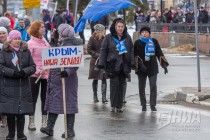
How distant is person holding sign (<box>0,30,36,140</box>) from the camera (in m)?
10.8

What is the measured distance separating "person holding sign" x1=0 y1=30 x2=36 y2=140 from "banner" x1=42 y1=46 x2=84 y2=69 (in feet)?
0.94

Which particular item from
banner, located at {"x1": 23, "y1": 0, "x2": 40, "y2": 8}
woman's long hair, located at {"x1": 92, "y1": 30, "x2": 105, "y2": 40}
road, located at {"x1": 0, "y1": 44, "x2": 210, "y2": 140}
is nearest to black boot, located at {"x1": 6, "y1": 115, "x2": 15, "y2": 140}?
road, located at {"x1": 0, "y1": 44, "x2": 210, "y2": 140}

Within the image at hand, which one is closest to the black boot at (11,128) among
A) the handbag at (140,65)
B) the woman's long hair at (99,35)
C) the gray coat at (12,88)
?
the gray coat at (12,88)

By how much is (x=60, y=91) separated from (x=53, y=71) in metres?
0.33

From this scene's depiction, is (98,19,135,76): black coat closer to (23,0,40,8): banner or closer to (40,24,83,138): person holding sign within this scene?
(40,24,83,138): person holding sign

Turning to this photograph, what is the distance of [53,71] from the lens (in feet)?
37.4

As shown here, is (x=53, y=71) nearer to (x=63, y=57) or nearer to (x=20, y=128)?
(x=63, y=57)

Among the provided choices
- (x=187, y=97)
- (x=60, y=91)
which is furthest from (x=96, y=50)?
(x=60, y=91)

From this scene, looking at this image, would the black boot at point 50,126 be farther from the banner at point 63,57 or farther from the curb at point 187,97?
the curb at point 187,97

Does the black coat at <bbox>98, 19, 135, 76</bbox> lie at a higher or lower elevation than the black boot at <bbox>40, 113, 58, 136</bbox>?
higher

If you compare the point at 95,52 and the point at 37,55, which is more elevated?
the point at 37,55

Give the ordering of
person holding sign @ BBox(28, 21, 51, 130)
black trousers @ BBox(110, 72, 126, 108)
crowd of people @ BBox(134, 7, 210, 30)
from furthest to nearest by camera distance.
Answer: crowd of people @ BBox(134, 7, 210, 30), black trousers @ BBox(110, 72, 126, 108), person holding sign @ BBox(28, 21, 51, 130)

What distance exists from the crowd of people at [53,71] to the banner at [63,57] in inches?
4.2

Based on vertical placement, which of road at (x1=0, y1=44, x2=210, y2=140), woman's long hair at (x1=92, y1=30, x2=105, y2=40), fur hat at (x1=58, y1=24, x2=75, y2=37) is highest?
fur hat at (x1=58, y1=24, x2=75, y2=37)
